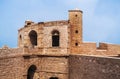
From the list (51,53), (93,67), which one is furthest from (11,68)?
(93,67)

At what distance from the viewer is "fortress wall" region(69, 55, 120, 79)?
97.6 feet

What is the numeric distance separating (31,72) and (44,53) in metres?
2.28

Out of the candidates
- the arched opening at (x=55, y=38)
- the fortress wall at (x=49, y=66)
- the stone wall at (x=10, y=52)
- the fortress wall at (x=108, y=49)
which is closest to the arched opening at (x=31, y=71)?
the fortress wall at (x=49, y=66)

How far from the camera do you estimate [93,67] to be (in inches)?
1272

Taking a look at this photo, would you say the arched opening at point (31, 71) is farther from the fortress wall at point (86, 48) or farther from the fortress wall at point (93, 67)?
the fortress wall at point (86, 48)

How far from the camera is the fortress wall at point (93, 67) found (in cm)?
2974

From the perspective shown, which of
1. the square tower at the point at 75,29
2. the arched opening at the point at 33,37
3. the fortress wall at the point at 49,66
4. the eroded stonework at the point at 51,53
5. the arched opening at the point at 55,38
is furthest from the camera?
the arched opening at the point at 33,37

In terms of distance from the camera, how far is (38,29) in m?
38.5

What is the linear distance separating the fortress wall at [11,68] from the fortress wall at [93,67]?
465cm

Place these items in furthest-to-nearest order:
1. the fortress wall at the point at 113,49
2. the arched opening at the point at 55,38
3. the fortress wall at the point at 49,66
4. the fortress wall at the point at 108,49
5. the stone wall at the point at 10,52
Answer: the fortress wall at the point at 113,49, the fortress wall at the point at 108,49, the arched opening at the point at 55,38, the stone wall at the point at 10,52, the fortress wall at the point at 49,66

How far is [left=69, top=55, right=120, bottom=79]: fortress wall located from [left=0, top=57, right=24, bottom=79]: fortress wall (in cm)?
465

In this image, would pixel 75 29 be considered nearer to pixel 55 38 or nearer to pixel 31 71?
pixel 55 38

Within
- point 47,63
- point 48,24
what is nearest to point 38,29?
point 48,24

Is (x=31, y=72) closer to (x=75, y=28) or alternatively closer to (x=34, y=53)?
(x=34, y=53)
